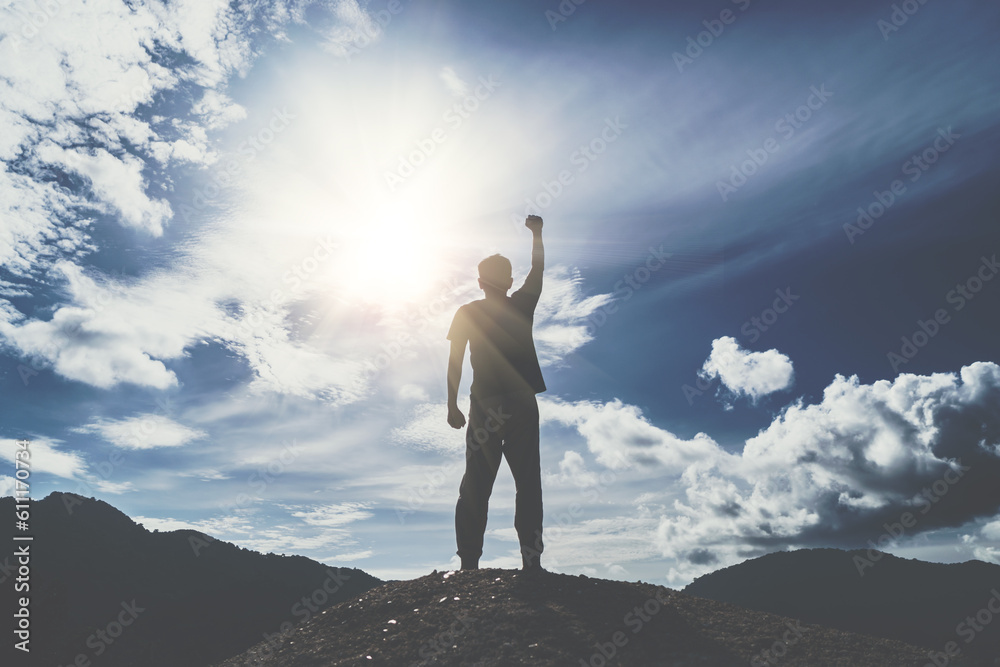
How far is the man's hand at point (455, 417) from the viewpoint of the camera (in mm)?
9000

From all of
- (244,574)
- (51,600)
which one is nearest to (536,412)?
(51,600)

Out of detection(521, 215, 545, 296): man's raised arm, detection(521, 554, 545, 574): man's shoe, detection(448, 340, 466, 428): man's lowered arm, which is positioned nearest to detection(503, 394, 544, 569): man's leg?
detection(521, 554, 545, 574): man's shoe

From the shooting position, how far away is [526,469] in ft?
27.7

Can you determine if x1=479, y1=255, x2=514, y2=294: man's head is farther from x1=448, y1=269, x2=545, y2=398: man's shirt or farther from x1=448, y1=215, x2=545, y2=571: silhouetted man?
x1=448, y1=269, x2=545, y2=398: man's shirt

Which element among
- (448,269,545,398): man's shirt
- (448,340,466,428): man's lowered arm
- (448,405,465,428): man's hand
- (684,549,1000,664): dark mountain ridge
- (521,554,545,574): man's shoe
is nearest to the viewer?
(521,554,545,574): man's shoe

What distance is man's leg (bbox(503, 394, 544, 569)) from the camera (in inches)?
323

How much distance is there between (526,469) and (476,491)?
820 millimetres

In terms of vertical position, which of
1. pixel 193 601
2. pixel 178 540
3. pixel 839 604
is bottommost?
pixel 839 604

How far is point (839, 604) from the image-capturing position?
168 metres

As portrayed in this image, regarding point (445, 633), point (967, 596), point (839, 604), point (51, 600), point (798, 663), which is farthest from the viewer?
point (839, 604)

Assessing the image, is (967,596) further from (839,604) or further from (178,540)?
(178,540)

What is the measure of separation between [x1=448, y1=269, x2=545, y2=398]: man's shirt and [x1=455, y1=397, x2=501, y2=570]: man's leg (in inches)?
22.7

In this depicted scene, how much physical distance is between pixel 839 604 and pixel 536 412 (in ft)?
671

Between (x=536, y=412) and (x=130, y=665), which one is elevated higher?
(x=536, y=412)
